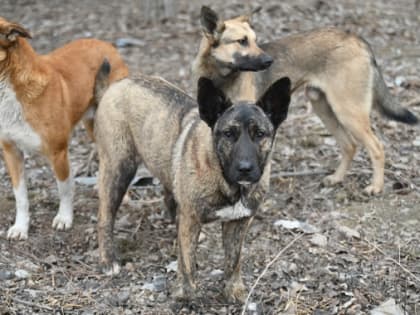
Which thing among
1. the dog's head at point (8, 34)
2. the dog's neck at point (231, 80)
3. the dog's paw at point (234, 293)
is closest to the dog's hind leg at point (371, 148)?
the dog's neck at point (231, 80)

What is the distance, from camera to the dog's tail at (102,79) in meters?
6.36

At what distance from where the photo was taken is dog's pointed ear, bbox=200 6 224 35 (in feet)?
23.5

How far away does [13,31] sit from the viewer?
230 inches

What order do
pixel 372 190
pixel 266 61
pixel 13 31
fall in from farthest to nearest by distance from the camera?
pixel 372 190
pixel 266 61
pixel 13 31

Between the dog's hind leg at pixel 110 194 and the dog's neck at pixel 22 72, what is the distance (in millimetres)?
859

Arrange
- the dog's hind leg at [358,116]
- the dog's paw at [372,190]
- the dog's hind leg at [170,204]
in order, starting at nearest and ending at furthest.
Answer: the dog's hind leg at [170,204], the dog's paw at [372,190], the dog's hind leg at [358,116]

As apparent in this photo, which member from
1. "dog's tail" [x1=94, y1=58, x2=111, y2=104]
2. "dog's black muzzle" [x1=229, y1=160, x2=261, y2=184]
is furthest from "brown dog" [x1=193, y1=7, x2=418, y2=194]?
"dog's black muzzle" [x1=229, y1=160, x2=261, y2=184]

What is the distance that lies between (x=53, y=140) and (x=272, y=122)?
2.26 m

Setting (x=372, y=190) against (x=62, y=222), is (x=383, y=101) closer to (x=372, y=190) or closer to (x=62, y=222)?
(x=372, y=190)

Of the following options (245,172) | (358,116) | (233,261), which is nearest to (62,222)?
(233,261)

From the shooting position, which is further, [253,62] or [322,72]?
[322,72]

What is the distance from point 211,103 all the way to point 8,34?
2150 mm

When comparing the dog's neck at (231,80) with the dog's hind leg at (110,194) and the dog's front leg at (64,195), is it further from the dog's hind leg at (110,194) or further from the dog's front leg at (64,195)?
the dog's front leg at (64,195)

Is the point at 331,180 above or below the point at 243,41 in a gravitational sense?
below
